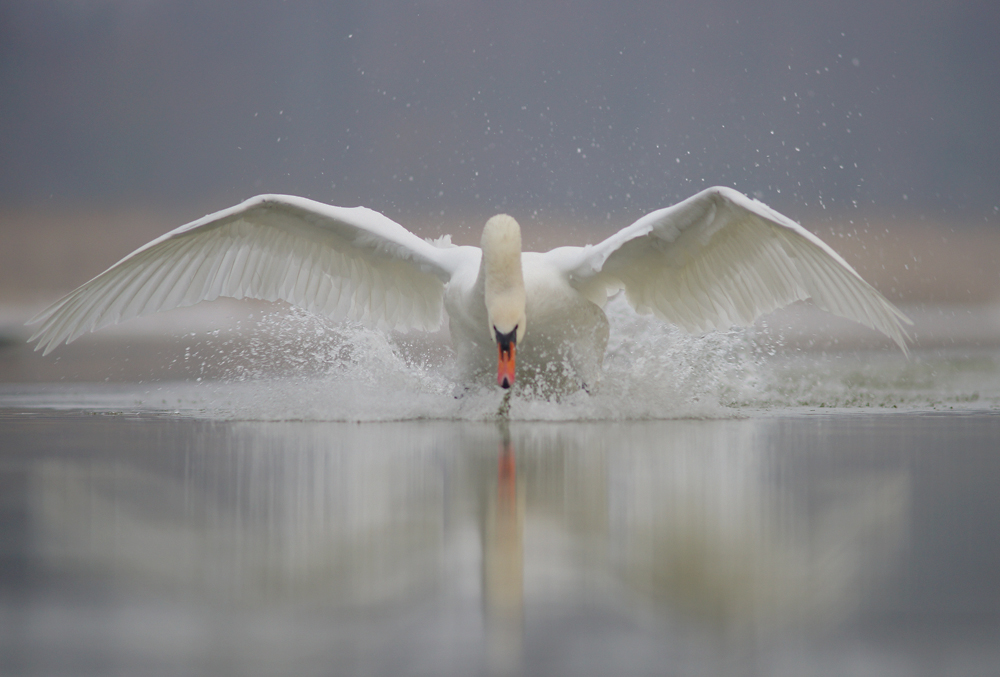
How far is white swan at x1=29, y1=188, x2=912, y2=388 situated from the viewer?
4.51 metres

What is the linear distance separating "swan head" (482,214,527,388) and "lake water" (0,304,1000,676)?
1.25 ft

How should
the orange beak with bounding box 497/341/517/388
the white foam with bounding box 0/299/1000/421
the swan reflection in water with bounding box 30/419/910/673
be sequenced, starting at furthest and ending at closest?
the white foam with bounding box 0/299/1000/421 → the orange beak with bounding box 497/341/517/388 → the swan reflection in water with bounding box 30/419/910/673

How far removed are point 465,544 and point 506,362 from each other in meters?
2.69

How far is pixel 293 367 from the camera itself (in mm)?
5680

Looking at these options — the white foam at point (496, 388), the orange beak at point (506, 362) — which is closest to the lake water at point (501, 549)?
the orange beak at point (506, 362)

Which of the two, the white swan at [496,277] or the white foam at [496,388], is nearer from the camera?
the white swan at [496,277]

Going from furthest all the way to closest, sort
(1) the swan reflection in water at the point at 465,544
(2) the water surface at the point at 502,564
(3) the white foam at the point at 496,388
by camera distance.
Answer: (3) the white foam at the point at 496,388 → (1) the swan reflection in water at the point at 465,544 → (2) the water surface at the point at 502,564

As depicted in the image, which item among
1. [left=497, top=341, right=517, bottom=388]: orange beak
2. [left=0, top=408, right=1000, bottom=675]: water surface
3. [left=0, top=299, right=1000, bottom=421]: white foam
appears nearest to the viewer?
[left=0, top=408, right=1000, bottom=675]: water surface

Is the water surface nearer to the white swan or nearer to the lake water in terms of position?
the lake water

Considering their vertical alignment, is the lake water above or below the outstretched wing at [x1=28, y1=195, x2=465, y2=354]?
below

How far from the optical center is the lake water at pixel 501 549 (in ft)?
3.90

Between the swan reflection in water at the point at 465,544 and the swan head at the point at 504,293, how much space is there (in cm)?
114

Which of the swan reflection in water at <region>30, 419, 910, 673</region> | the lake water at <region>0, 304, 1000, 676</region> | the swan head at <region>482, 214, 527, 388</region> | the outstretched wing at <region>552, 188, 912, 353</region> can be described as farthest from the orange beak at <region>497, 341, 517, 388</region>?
the swan reflection in water at <region>30, 419, 910, 673</region>

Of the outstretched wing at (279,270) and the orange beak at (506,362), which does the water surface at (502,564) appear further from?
the outstretched wing at (279,270)
